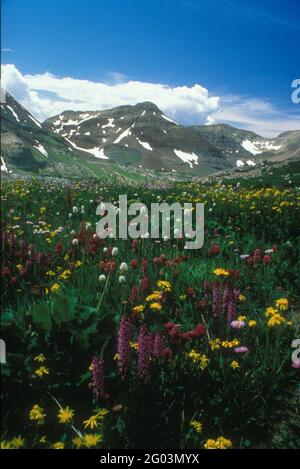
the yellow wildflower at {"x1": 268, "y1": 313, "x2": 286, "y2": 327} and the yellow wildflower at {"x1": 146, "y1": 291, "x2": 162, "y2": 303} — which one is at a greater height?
the yellow wildflower at {"x1": 146, "y1": 291, "x2": 162, "y2": 303}

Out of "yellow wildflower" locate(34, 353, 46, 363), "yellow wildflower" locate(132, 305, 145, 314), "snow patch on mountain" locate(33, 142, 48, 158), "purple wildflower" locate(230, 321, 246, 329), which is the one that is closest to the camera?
"yellow wildflower" locate(34, 353, 46, 363)

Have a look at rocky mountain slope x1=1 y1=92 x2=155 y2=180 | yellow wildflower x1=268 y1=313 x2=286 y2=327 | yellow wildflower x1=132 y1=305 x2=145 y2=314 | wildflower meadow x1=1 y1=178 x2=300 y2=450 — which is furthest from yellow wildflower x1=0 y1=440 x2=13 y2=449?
rocky mountain slope x1=1 y1=92 x2=155 y2=180

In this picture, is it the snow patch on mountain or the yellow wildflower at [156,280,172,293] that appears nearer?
the yellow wildflower at [156,280,172,293]

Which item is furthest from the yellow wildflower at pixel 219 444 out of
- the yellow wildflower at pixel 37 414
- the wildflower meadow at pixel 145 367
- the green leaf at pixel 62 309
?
the green leaf at pixel 62 309

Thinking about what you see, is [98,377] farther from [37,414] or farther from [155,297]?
[155,297]

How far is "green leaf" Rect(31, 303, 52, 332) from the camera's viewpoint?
3.30 m

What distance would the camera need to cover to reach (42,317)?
335 cm

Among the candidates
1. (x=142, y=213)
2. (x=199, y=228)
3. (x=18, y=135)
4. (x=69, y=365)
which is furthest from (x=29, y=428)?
(x=18, y=135)

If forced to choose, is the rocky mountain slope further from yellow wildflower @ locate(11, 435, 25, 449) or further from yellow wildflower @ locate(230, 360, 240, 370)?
yellow wildflower @ locate(11, 435, 25, 449)

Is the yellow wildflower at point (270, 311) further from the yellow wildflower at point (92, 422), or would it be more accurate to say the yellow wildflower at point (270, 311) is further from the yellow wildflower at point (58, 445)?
the yellow wildflower at point (58, 445)

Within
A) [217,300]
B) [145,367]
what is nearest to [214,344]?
[217,300]

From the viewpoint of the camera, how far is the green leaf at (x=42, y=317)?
10.8 feet

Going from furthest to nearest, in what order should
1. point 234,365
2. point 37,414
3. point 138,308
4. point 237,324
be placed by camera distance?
point 138,308, point 237,324, point 234,365, point 37,414
